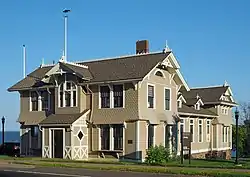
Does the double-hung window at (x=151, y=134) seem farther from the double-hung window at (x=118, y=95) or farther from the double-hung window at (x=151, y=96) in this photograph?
the double-hung window at (x=118, y=95)

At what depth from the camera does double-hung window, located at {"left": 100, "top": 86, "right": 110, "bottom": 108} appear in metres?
35.4

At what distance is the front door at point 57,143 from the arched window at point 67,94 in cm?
240

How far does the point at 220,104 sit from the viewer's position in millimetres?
52844

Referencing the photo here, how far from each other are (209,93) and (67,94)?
892 inches

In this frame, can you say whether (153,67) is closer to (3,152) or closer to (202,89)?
(3,152)

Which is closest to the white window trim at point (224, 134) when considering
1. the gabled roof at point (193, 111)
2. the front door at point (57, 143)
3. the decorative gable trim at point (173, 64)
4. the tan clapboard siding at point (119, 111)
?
the gabled roof at point (193, 111)

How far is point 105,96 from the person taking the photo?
117 ft

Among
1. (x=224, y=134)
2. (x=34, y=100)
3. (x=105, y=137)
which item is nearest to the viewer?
(x=105, y=137)

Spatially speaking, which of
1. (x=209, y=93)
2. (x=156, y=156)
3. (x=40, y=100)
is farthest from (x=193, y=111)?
(x=156, y=156)

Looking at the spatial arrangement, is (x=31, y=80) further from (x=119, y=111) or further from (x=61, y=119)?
(x=119, y=111)

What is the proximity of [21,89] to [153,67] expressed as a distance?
13.2 meters

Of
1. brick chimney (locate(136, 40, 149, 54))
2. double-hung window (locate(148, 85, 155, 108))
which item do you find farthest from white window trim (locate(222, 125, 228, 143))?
double-hung window (locate(148, 85, 155, 108))

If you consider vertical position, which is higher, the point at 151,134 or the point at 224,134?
the point at 151,134

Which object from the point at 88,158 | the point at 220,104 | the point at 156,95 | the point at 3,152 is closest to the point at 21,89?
the point at 3,152
